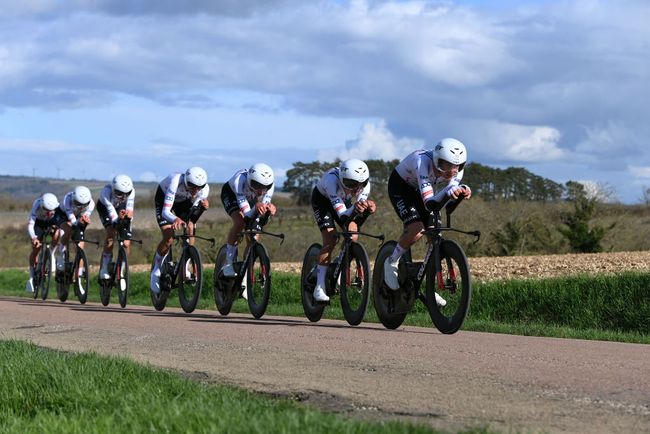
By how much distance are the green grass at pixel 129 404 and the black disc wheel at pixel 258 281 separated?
191 inches

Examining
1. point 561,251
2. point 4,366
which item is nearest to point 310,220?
point 561,251

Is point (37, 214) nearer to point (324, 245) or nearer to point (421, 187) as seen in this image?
point (324, 245)

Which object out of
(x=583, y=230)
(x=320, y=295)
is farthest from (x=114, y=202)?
(x=583, y=230)

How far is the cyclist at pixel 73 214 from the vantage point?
1967 cm

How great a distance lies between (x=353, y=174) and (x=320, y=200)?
1.10 metres

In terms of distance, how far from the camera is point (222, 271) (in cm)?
1454

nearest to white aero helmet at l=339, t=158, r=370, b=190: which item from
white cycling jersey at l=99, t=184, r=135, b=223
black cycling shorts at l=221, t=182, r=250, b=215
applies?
black cycling shorts at l=221, t=182, r=250, b=215

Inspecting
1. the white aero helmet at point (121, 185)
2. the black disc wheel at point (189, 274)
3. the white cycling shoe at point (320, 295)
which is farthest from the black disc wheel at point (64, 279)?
the white cycling shoe at point (320, 295)

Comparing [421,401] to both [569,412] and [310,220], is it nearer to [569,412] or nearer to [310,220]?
[569,412]

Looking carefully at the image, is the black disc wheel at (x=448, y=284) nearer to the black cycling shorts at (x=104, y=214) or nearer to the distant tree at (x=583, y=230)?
the black cycling shorts at (x=104, y=214)

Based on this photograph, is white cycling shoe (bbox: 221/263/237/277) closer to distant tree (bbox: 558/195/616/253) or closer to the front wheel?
the front wheel

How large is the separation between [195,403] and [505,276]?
12.4m

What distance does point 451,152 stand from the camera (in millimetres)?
10461

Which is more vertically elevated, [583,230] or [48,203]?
[583,230]
